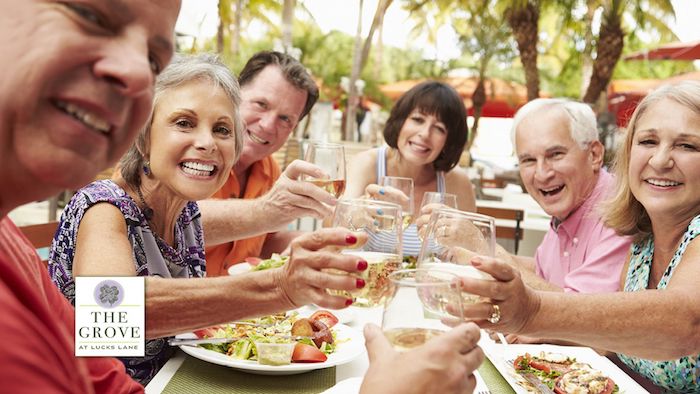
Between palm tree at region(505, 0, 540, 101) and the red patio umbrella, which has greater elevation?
palm tree at region(505, 0, 540, 101)

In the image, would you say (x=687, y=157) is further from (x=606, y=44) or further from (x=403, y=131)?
(x=606, y=44)

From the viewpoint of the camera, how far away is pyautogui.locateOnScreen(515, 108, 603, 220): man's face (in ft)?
11.4

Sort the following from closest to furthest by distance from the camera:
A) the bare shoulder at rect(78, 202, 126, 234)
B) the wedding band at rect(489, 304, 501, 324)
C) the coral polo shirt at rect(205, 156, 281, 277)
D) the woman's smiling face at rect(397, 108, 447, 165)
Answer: the wedding band at rect(489, 304, 501, 324) → the bare shoulder at rect(78, 202, 126, 234) → the coral polo shirt at rect(205, 156, 281, 277) → the woman's smiling face at rect(397, 108, 447, 165)

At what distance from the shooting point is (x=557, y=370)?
203 cm

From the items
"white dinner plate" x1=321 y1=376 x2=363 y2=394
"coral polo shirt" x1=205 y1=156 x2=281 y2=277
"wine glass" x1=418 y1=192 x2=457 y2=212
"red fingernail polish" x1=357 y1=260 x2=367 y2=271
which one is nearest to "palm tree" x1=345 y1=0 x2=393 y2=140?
"coral polo shirt" x1=205 y1=156 x2=281 y2=277

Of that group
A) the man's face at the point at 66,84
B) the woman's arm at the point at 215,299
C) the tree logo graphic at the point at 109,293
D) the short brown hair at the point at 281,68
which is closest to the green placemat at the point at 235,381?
the woman's arm at the point at 215,299

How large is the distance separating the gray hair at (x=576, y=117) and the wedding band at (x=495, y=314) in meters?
2.20

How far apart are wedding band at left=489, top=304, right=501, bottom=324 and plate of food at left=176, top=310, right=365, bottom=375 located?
21.2 inches

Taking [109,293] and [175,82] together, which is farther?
[175,82]

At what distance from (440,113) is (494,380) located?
317cm

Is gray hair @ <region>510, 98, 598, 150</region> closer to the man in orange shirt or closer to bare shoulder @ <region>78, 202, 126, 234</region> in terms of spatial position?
the man in orange shirt

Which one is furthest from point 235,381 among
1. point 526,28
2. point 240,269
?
point 526,28

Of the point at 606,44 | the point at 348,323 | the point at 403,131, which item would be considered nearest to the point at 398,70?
the point at 606,44

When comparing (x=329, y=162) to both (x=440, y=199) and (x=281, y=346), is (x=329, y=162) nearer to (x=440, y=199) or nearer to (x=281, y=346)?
(x=440, y=199)
